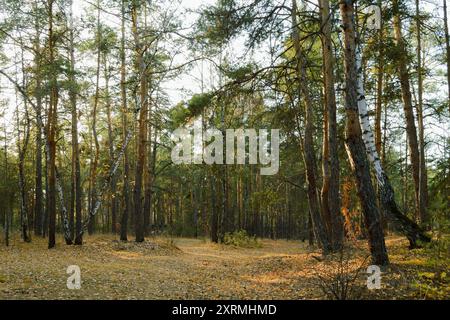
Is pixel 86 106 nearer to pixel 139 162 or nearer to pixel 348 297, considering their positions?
pixel 139 162

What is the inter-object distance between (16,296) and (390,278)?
6825mm

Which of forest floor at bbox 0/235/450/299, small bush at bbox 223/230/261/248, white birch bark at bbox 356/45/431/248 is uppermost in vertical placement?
white birch bark at bbox 356/45/431/248

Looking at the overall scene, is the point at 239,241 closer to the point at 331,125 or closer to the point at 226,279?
the point at 226,279

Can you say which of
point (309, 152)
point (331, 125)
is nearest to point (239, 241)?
point (309, 152)

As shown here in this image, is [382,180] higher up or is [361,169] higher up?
[361,169]

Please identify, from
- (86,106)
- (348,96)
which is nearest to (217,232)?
(86,106)

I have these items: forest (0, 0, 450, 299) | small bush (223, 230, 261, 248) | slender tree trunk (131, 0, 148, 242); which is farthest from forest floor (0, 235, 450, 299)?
small bush (223, 230, 261, 248)

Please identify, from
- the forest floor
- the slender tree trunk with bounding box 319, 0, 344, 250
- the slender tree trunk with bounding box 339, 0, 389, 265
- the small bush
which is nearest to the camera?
the forest floor

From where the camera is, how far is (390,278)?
23.3ft

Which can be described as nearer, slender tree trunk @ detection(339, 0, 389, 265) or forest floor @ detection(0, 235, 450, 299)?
forest floor @ detection(0, 235, 450, 299)

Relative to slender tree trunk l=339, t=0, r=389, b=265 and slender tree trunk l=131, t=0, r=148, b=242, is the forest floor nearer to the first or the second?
slender tree trunk l=339, t=0, r=389, b=265

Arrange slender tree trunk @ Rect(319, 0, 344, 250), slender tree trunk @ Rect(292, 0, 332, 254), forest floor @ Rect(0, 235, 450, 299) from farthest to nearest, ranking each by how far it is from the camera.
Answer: slender tree trunk @ Rect(292, 0, 332, 254)
slender tree trunk @ Rect(319, 0, 344, 250)
forest floor @ Rect(0, 235, 450, 299)

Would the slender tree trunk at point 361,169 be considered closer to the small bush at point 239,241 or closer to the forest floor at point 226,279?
the forest floor at point 226,279

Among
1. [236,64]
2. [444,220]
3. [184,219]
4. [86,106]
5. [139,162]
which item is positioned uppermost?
[86,106]
